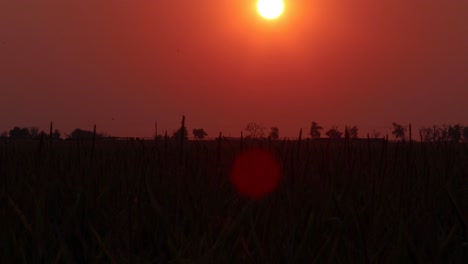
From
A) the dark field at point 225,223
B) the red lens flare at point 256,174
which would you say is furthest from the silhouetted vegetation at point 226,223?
the red lens flare at point 256,174

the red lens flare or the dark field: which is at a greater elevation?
the red lens flare

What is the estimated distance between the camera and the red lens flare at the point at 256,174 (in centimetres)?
311

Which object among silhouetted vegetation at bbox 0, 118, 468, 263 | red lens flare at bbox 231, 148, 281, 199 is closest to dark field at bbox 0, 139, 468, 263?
silhouetted vegetation at bbox 0, 118, 468, 263

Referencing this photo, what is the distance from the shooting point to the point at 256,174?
3.61 metres

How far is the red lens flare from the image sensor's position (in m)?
3.11

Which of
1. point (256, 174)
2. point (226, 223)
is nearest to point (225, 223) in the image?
point (226, 223)

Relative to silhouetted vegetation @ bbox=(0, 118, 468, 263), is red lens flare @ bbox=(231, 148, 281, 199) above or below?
above

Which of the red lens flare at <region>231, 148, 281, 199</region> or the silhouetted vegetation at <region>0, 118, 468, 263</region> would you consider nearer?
the silhouetted vegetation at <region>0, 118, 468, 263</region>

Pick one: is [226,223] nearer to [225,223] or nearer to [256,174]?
[225,223]

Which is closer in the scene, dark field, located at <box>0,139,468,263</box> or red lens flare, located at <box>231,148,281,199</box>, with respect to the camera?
dark field, located at <box>0,139,468,263</box>

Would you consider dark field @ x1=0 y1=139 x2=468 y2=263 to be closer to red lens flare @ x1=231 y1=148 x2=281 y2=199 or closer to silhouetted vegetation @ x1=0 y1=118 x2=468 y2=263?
silhouetted vegetation @ x1=0 y1=118 x2=468 y2=263

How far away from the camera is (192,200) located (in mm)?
2697

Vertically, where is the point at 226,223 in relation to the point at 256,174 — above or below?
below

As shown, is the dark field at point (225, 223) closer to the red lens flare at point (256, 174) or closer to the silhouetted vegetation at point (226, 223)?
the silhouetted vegetation at point (226, 223)
